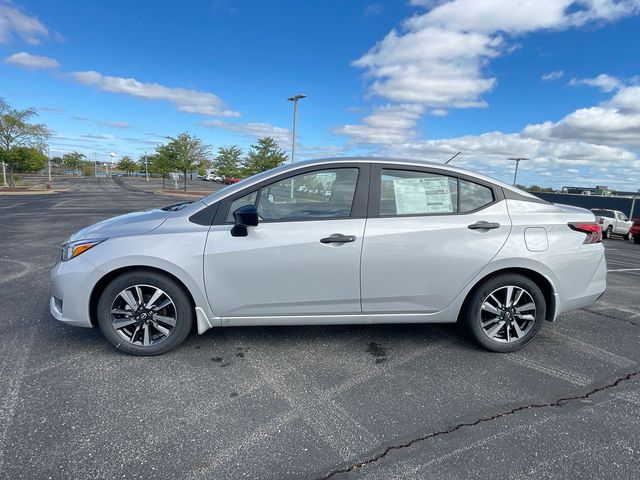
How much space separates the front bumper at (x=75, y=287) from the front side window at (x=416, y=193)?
2411 mm

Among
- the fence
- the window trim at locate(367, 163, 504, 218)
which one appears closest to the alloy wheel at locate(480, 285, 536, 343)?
the window trim at locate(367, 163, 504, 218)

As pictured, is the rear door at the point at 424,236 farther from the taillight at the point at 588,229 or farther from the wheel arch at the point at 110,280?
the wheel arch at the point at 110,280

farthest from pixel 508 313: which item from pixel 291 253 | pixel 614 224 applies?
pixel 614 224

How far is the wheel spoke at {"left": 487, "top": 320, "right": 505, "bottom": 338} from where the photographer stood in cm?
336

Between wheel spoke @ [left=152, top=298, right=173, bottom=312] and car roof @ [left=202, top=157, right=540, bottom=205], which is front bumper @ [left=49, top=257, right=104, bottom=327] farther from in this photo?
car roof @ [left=202, top=157, right=540, bottom=205]

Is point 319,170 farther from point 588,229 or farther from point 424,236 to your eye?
point 588,229

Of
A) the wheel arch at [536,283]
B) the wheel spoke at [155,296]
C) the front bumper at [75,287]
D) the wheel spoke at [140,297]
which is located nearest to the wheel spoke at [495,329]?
the wheel arch at [536,283]

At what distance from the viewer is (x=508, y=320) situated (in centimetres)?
336

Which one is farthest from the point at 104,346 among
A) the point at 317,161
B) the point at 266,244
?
the point at 317,161

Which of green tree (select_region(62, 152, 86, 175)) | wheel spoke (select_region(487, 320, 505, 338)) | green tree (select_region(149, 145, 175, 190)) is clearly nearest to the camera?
wheel spoke (select_region(487, 320, 505, 338))

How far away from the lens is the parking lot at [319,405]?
81.8 inches

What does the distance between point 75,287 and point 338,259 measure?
2114 millimetres

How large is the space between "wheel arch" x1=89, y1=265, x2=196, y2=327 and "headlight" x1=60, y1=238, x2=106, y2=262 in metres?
0.27

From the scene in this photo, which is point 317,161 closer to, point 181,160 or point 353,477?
point 353,477
